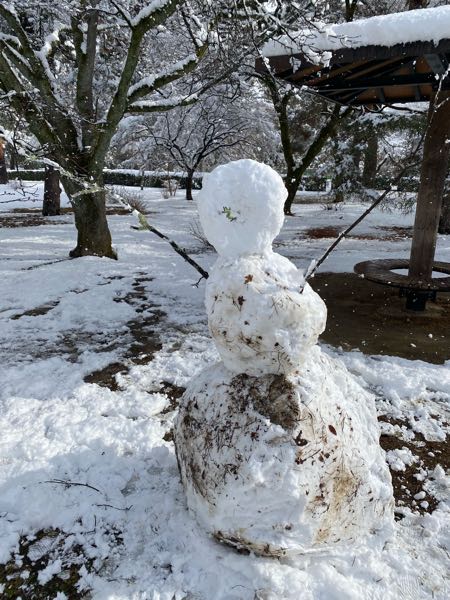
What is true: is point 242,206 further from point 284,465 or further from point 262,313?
point 284,465

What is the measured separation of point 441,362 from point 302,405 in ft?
10.0

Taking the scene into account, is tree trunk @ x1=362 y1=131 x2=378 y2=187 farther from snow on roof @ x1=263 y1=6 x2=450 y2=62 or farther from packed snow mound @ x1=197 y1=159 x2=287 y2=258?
packed snow mound @ x1=197 y1=159 x2=287 y2=258

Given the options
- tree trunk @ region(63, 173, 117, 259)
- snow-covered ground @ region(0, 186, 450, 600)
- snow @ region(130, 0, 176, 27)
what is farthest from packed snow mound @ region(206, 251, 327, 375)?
tree trunk @ region(63, 173, 117, 259)

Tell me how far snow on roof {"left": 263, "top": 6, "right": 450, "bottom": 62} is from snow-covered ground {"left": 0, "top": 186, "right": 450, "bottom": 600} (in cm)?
308

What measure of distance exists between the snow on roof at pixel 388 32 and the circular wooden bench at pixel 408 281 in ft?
8.75

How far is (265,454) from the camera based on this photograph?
185 cm

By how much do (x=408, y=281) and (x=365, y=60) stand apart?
267cm

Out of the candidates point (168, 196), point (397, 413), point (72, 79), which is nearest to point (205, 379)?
point (397, 413)

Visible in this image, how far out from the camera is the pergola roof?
12.3ft

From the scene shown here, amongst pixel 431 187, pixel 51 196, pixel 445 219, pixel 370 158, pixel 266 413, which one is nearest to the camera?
pixel 266 413

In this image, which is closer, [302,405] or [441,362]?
[302,405]

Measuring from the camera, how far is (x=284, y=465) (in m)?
1.83

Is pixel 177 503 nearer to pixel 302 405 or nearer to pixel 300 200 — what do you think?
pixel 302 405

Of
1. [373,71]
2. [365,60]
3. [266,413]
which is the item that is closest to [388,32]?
[365,60]
